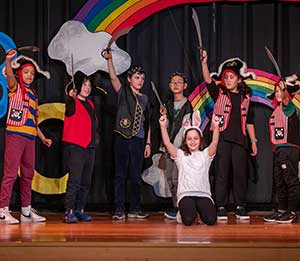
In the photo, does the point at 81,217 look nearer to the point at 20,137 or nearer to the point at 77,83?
the point at 20,137

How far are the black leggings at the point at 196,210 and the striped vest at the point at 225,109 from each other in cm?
65

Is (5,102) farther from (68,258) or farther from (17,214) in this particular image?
(68,258)

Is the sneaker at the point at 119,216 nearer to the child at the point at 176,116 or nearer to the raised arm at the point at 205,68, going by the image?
the child at the point at 176,116

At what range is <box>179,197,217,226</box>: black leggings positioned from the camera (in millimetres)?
3945

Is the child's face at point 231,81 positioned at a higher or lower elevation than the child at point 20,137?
higher

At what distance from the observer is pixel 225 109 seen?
4.43 metres

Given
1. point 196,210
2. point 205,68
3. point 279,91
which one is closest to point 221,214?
point 196,210

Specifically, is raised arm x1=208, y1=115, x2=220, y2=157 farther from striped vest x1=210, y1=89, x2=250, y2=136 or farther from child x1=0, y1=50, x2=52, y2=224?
child x1=0, y1=50, x2=52, y2=224

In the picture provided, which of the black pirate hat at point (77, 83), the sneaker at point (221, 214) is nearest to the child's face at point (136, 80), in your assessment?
the black pirate hat at point (77, 83)

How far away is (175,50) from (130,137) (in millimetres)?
967

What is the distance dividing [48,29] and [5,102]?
0.72m

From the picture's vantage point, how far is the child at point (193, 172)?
13.1 feet

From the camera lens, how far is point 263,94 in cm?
479

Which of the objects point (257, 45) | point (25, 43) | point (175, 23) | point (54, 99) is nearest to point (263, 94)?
point (257, 45)
